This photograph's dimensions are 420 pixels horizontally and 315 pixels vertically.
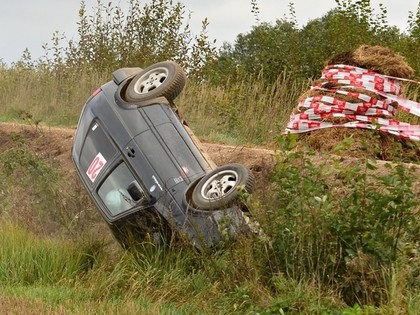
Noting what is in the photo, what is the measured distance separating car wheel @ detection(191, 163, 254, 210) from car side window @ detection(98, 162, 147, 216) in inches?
21.9

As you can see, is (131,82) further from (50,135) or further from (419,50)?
(419,50)

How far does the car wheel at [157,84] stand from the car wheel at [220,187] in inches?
52.2

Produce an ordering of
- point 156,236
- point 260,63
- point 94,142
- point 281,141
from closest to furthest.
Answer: point 281,141 < point 156,236 < point 94,142 < point 260,63

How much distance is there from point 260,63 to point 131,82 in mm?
12325

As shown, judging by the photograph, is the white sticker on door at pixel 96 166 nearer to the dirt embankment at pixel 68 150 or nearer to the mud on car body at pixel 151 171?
the mud on car body at pixel 151 171

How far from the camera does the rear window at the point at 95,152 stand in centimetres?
991

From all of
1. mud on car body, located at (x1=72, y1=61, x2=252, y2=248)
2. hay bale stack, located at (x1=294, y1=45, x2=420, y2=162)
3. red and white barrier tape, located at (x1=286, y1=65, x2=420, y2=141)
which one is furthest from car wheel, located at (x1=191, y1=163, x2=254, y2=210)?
red and white barrier tape, located at (x1=286, y1=65, x2=420, y2=141)

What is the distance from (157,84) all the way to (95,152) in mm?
1050

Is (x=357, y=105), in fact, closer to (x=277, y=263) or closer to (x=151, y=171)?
(x=151, y=171)

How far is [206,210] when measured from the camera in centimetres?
880

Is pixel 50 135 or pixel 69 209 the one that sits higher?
pixel 69 209

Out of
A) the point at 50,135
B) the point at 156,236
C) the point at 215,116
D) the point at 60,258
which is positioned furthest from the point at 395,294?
the point at 215,116

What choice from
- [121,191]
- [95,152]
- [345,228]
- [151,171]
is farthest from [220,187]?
[95,152]

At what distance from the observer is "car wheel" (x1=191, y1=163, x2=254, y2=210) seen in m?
8.73
